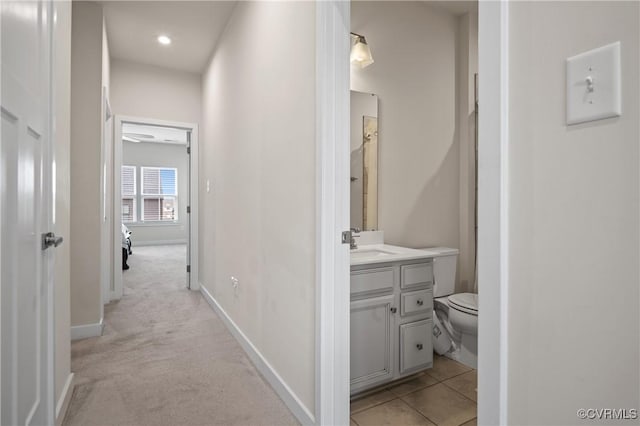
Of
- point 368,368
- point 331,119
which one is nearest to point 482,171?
point 331,119

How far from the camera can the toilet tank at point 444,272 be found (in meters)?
2.74

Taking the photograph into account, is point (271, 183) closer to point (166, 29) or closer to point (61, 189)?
point (61, 189)

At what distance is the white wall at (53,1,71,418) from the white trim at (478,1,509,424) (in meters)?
1.72

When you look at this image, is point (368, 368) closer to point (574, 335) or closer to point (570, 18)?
point (574, 335)

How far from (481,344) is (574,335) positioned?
19cm

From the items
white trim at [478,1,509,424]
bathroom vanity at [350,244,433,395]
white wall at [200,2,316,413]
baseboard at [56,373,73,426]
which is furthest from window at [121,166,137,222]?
white trim at [478,1,509,424]

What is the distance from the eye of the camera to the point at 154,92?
4.18m

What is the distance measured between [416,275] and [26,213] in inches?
74.3

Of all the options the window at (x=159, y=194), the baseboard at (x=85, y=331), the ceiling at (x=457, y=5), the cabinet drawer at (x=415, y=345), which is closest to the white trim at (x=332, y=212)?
the cabinet drawer at (x=415, y=345)

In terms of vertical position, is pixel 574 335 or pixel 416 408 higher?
pixel 574 335

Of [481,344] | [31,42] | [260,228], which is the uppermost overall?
[31,42]

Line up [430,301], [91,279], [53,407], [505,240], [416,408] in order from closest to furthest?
[505,240] < [53,407] < [416,408] < [430,301] < [91,279]

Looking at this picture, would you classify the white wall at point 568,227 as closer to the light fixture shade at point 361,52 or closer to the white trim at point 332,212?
the white trim at point 332,212

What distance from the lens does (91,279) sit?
297 centimetres
